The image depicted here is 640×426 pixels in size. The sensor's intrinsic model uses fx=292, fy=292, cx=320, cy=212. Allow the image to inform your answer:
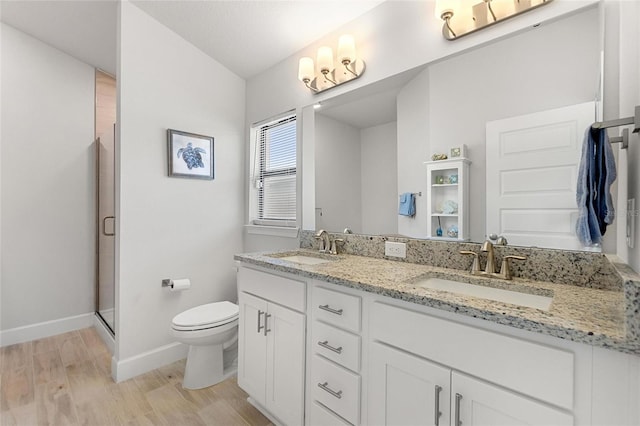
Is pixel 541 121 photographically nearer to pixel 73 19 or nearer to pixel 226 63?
pixel 226 63

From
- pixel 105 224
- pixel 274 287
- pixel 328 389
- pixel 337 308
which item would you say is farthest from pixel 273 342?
pixel 105 224

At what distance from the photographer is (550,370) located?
727 millimetres

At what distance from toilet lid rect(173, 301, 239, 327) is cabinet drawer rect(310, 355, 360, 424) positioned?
891 millimetres

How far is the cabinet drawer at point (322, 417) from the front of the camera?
47.6 inches

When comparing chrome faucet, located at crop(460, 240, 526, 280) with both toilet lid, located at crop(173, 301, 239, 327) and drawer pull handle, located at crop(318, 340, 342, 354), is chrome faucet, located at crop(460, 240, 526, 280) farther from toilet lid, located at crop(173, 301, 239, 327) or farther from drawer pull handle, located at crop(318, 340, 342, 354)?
toilet lid, located at crop(173, 301, 239, 327)

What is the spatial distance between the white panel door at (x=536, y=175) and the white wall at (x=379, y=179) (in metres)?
0.45

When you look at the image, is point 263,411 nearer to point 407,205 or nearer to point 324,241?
point 324,241

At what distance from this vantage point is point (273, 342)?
4.94 feet

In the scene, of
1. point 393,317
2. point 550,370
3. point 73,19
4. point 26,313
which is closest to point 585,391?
point 550,370

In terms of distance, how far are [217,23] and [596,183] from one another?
2420mm

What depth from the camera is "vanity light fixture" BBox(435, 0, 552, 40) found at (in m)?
1.26

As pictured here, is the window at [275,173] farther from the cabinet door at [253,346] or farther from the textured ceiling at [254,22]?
the cabinet door at [253,346]

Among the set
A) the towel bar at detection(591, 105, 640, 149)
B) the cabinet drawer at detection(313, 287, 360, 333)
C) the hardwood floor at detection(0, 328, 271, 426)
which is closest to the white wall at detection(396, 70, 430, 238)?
the cabinet drawer at detection(313, 287, 360, 333)

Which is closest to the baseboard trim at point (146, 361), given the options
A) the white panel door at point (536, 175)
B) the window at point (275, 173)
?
the window at point (275, 173)
